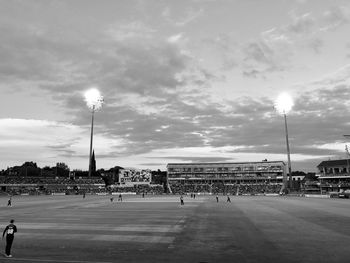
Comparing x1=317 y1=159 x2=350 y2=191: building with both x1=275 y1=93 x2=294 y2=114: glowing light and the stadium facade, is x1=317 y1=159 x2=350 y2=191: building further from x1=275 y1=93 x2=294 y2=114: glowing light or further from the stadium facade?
x1=275 y1=93 x2=294 y2=114: glowing light

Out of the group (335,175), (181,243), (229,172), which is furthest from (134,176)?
(181,243)

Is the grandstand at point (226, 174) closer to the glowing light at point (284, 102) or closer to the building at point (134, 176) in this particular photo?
the building at point (134, 176)

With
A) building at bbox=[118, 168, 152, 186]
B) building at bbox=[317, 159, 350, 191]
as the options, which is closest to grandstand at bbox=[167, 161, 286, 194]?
building at bbox=[118, 168, 152, 186]

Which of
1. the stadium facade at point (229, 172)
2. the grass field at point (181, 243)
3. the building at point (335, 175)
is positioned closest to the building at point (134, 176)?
the stadium facade at point (229, 172)

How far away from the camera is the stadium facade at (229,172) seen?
159 m

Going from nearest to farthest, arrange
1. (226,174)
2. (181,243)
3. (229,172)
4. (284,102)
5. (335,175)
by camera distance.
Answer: (181,243) → (284,102) → (335,175) → (229,172) → (226,174)

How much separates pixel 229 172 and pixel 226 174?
182 centimetres

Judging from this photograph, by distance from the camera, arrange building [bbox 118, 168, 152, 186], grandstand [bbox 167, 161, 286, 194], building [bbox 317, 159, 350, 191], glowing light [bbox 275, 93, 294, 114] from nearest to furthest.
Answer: glowing light [bbox 275, 93, 294, 114]
building [bbox 317, 159, 350, 191]
grandstand [bbox 167, 161, 286, 194]
building [bbox 118, 168, 152, 186]

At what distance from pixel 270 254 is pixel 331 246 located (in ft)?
15.5

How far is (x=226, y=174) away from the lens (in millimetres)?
165125

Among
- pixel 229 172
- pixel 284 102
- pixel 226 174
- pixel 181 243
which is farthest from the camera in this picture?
pixel 226 174

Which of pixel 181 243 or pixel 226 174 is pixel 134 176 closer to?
pixel 226 174

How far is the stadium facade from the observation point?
6260 inches

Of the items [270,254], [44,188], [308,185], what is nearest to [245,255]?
[270,254]
